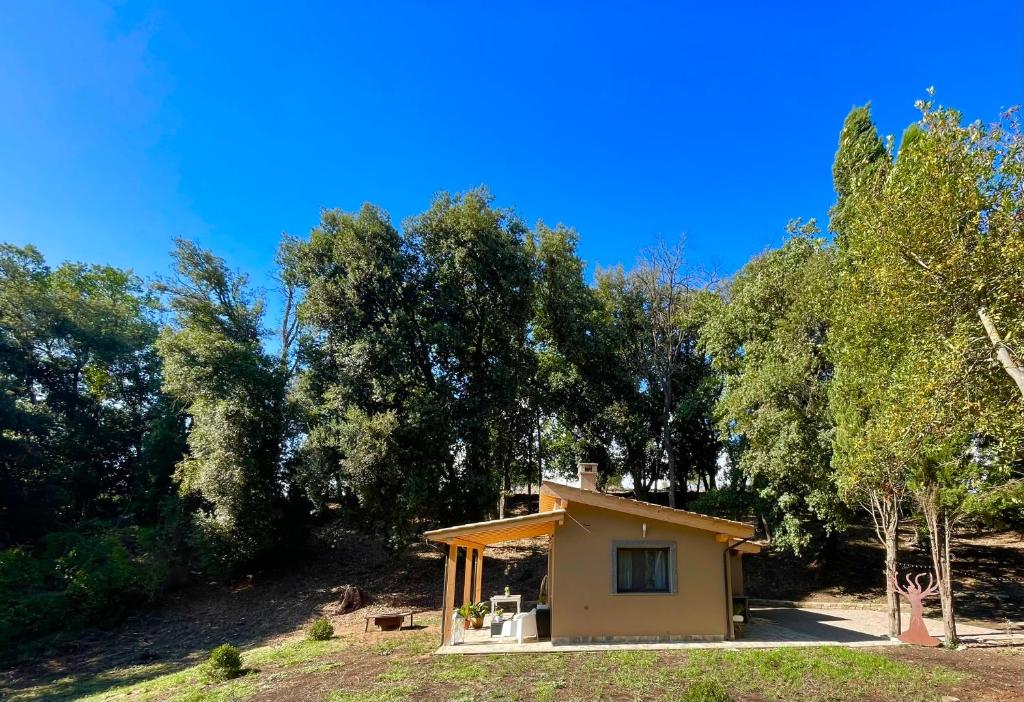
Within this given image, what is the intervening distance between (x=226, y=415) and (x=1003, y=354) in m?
19.9

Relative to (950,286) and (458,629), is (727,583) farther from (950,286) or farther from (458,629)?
(950,286)

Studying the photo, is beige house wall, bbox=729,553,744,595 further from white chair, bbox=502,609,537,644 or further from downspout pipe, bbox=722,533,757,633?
white chair, bbox=502,609,537,644

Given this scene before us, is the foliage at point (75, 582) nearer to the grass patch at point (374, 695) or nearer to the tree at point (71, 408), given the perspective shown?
the tree at point (71, 408)

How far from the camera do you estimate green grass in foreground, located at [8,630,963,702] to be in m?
7.14

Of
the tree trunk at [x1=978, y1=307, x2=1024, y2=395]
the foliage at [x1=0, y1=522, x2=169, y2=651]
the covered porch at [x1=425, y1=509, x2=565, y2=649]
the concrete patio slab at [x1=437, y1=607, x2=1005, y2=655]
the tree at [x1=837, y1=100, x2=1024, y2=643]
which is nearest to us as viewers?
the tree trunk at [x1=978, y1=307, x2=1024, y2=395]

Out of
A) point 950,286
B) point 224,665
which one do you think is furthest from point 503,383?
point 950,286

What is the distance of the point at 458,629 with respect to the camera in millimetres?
11422

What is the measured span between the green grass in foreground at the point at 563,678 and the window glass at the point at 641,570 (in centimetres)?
156

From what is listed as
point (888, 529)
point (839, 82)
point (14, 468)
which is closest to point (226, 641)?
point (14, 468)

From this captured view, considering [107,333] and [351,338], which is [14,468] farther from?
[351,338]

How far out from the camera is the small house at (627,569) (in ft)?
35.0

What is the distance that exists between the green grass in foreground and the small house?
124cm

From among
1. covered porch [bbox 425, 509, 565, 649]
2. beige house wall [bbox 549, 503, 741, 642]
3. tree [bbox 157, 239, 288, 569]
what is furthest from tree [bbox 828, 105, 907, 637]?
tree [bbox 157, 239, 288, 569]

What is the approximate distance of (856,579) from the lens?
1869 cm
